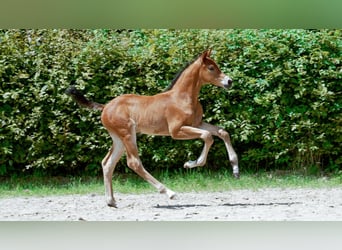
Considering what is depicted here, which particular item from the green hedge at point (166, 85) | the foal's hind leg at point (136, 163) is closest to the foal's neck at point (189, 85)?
the foal's hind leg at point (136, 163)

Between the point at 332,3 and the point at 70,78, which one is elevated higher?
the point at 332,3

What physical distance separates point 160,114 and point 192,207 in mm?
783

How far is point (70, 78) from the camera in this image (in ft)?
21.4

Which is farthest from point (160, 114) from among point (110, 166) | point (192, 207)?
point (192, 207)

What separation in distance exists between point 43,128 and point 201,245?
2.11m

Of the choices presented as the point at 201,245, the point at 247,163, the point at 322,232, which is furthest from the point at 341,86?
the point at 201,245

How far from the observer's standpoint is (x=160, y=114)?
18.8ft

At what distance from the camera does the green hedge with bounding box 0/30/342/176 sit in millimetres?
6492

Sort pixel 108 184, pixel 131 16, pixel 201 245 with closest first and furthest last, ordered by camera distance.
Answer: pixel 201 245
pixel 108 184
pixel 131 16

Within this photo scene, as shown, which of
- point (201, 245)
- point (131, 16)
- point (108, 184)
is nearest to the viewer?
point (201, 245)

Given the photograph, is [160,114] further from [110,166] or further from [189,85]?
[110,166]

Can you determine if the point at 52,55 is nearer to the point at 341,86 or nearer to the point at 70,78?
the point at 70,78

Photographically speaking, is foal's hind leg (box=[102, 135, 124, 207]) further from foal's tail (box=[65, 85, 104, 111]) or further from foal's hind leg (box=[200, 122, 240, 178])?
foal's hind leg (box=[200, 122, 240, 178])

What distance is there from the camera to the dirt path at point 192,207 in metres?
5.38
